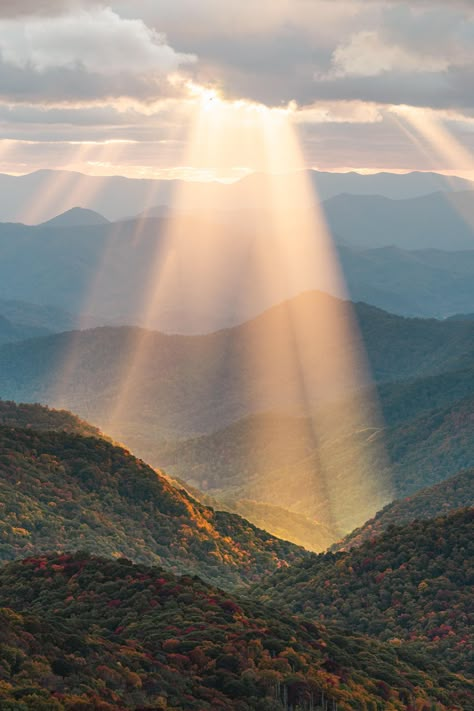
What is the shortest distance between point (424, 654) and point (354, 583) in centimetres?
1687

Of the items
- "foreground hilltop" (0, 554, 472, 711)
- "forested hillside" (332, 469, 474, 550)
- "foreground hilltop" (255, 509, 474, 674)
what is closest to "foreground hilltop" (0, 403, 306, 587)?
"forested hillside" (332, 469, 474, 550)

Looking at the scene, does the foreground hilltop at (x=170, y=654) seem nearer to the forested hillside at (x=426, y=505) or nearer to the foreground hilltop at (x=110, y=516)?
the foreground hilltop at (x=110, y=516)

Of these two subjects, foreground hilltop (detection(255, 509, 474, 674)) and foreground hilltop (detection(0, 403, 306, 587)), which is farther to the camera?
foreground hilltop (detection(0, 403, 306, 587))

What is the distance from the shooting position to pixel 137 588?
203ft

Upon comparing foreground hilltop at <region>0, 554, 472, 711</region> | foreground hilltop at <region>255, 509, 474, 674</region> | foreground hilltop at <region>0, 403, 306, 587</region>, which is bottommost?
foreground hilltop at <region>0, 554, 472, 711</region>

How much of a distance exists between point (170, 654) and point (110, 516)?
194 ft

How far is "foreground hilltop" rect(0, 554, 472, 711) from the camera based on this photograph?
40.8 m

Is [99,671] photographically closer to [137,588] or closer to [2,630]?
[2,630]

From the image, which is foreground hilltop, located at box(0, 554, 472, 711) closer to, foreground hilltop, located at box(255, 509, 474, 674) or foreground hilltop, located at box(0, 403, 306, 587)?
foreground hilltop, located at box(255, 509, 474, 674)

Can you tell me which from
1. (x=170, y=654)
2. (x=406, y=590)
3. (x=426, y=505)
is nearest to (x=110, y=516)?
(x=406, y=590)

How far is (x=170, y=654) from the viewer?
158ft

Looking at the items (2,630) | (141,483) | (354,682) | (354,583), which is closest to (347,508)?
(141,483)

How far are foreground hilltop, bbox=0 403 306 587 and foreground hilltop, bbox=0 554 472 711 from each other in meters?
24.3

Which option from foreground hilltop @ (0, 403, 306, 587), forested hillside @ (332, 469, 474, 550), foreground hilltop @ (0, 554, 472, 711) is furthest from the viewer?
forested hillside @ (332, 469, 474, 550)
